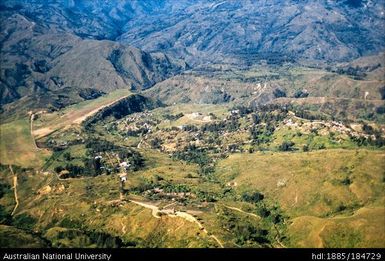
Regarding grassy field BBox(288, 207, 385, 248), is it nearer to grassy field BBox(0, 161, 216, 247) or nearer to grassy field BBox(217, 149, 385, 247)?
grassy field BBox(217, 149, 385, 247)

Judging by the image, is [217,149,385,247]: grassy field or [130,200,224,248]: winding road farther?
[130,200,224,248]: winding road

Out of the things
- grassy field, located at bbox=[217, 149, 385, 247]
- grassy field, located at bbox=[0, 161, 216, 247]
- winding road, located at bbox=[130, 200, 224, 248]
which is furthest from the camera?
grassy field, located at bbox=[0, 161, 216, 247]

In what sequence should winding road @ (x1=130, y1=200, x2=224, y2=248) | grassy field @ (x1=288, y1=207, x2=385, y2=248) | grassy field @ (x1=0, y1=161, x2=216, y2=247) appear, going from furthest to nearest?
grassy field @ (x1=0, y1=161, x2=216, y2=247), winding road @ (x1=130, y1=200, x2=224, y2=248), grassy field @ (x1=288, y1=207, x2=385, y2=248)

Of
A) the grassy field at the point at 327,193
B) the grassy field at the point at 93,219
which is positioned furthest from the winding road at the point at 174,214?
the grassy field at the point at 327,193

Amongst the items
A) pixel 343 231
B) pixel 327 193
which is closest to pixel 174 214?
pixel 343 231

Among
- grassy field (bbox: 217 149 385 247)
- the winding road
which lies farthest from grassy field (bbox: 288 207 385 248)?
the winding road

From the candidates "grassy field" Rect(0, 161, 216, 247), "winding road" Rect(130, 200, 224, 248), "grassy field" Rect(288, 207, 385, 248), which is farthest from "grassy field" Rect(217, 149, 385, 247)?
"grassy field" Rect(0, 161, 216, 247)

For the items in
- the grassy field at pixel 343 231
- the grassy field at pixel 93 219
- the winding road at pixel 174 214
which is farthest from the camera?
the grassy field at pixel 93 219

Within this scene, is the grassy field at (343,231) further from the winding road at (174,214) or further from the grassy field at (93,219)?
the grassy field at (93,219)

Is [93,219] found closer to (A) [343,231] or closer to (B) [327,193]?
(B) [327,193]

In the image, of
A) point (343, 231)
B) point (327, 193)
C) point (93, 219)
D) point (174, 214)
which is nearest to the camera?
point (343, 231)
